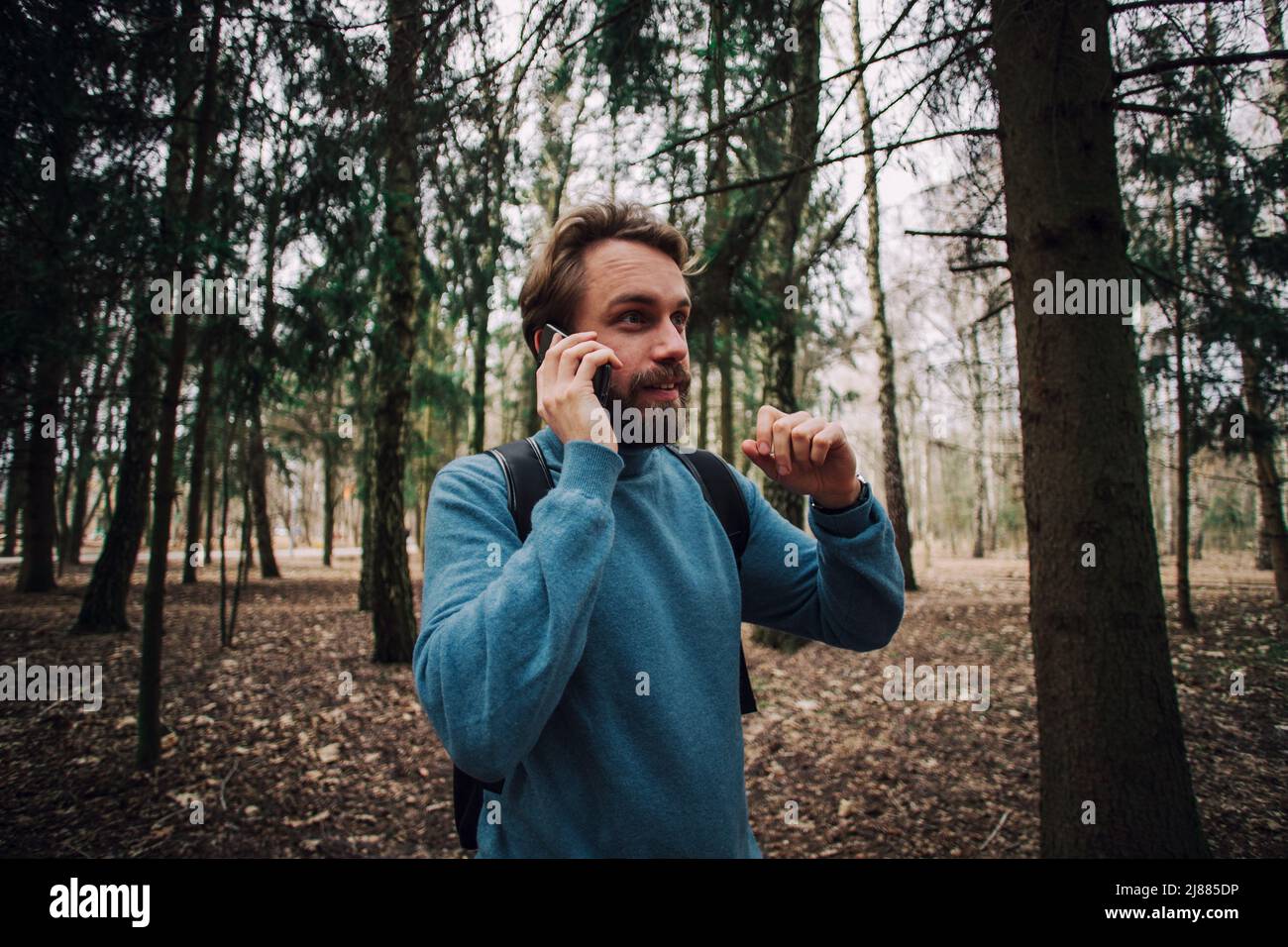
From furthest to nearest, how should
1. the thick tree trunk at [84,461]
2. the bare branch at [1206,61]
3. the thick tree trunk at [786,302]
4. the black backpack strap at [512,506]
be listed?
the thick tree trunk at [84,461]
the thick tree trunk at [786,302]
the bare branch at [1206,61]
the black backpack strap at [512,506]

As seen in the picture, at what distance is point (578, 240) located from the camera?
1.62 meters

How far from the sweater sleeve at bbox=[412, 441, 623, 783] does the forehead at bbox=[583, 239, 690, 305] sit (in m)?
0.51

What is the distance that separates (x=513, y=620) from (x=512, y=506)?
0.36 m

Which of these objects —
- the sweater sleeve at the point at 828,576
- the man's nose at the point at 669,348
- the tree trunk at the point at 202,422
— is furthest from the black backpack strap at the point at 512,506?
the tree trunk at the point at 202,422

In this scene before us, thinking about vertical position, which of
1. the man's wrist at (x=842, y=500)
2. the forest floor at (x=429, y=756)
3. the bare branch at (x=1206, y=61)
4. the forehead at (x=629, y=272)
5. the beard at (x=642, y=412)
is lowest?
the forest floor at (x=429, y=756)

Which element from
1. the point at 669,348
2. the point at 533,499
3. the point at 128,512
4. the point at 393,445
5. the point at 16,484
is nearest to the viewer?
→ the point at 533,499

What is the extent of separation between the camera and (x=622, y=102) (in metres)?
3.73

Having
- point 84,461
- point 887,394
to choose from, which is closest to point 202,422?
point 887,394

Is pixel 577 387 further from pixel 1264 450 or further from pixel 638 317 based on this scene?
pixel 1264 450

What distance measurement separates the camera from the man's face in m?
1.46

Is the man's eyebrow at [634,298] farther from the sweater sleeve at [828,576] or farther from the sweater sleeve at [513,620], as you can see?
the sweater sleeve at [828,576]

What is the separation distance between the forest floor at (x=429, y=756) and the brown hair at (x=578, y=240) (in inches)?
149

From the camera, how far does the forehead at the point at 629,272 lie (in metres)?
1.51
